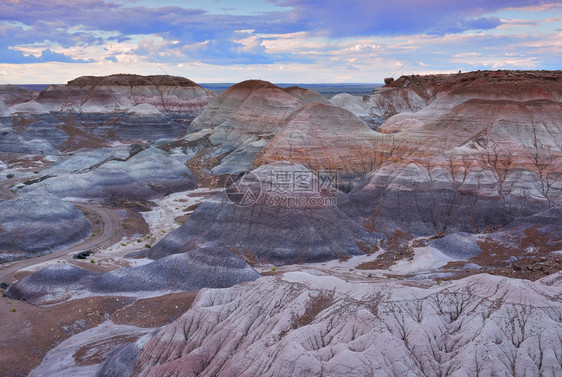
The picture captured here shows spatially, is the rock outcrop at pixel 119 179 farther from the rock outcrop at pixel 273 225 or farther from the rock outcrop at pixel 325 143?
the rock outcrop at pixel 273 225

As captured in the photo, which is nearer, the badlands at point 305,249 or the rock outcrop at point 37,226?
the badlands at point 305,249

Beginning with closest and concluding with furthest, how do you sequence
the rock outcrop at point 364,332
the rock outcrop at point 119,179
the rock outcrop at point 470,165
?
1. the rock outcrop at point 364,332
2. the rock outcrop at point 470,165
3. the rock outcrop at point 119,179

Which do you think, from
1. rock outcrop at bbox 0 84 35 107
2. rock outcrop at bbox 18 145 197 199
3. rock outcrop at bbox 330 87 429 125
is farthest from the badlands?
rock outcrop at bbox 0 84 35 107

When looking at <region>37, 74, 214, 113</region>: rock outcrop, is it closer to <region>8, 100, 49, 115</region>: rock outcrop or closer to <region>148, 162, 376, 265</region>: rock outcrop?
<region>8, 100, 49, 115</region>: rock outcrop

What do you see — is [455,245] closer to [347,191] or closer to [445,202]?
[445,202]

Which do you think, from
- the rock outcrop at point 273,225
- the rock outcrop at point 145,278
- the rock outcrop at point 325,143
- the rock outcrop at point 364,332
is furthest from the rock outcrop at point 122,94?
the rock outcrop at point 364,332

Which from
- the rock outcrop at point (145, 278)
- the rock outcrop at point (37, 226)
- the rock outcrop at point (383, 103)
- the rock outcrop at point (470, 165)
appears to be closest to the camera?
the rock outcrop at point (145, 278)
